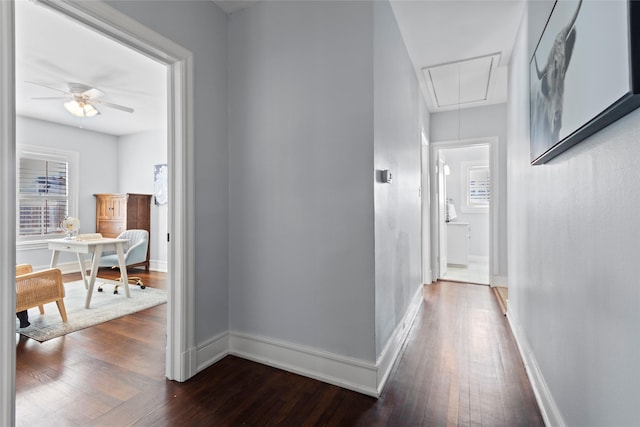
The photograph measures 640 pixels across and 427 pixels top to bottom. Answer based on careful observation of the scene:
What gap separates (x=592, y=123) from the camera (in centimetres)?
98

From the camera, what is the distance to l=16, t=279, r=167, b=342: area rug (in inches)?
113

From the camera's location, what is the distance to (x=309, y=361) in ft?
6.68

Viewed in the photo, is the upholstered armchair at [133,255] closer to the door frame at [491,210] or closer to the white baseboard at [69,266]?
the white baseboard at [69,266]

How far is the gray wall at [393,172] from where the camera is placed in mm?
1966

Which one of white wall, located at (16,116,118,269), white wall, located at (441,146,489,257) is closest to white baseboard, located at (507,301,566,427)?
white wall, located at (441,146,489,257)

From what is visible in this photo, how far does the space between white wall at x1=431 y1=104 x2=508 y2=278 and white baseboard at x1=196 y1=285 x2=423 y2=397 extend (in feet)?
8.85

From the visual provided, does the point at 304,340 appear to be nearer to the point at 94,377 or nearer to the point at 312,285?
the point at 312,285

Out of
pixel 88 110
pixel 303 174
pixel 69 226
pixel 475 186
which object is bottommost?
pixel 69 226

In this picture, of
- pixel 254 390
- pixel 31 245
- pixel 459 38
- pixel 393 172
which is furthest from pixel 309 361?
pixel 31 245

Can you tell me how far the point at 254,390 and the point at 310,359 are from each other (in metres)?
0.39

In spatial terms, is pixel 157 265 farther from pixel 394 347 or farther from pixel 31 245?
pixel 394 347

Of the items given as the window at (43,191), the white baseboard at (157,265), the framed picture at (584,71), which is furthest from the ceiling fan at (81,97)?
the framed picture at (584,71)

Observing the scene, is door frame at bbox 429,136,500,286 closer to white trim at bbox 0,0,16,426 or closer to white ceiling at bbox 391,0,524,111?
white ceiling at bbox 391,0,524,111

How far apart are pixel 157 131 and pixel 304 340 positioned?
5.45 m
